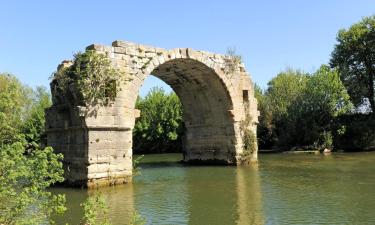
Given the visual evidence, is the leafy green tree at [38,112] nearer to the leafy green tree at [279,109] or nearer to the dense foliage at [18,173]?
the leafy green tree at [279,109]

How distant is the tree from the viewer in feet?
112

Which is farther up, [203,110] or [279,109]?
[279,109]

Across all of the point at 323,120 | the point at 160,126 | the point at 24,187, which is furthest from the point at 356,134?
the point at 24,187

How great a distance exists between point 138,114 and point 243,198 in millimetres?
5183

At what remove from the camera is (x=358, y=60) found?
34938mm

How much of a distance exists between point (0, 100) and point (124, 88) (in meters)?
8.64

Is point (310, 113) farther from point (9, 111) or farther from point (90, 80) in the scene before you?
point (9, 111)

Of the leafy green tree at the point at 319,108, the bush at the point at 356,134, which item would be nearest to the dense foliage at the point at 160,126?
the leafy green tree at the point at 319,108

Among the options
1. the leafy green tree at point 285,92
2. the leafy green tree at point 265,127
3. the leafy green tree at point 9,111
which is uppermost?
the leafy green tree at point 285,92

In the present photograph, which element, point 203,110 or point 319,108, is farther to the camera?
point 319,108

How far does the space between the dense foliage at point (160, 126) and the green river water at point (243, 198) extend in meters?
20.7

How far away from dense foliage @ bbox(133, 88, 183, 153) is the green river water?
2068 centimetres

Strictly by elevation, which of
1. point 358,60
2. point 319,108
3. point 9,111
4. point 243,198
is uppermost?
point 358,60

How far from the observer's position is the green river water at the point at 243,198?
825 centimetres
